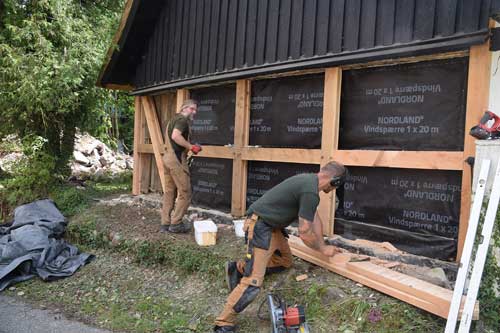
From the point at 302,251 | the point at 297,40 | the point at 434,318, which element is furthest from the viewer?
the point at 297,40

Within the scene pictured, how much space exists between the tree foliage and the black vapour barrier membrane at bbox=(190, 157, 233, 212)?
3012 millimetres

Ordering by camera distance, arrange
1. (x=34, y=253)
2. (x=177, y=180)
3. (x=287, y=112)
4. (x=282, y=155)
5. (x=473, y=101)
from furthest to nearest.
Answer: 1. (x=34, y=253)
2. (x=177, y=180)
3. (x=287, y=112)
4. (x=282, y=155)
5. (x=473, y=101)

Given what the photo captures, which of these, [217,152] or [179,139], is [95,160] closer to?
[217,152]

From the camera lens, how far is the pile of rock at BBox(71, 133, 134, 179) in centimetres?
1299

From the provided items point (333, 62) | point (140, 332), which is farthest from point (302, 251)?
point (333, 62)

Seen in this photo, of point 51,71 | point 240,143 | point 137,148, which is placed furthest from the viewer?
point 137,148

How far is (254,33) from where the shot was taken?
6.31m

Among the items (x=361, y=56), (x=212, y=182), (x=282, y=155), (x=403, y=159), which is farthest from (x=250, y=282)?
(x=212, y=182)

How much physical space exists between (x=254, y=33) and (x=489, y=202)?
417cm

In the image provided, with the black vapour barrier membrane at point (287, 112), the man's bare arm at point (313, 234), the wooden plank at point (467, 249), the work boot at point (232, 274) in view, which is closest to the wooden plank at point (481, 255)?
the wooden plank at point (467, 249)

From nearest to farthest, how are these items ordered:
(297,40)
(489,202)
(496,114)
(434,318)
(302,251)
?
(489,202), (434,318), (496,114), (302,251), (297,40)

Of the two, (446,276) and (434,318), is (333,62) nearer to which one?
(446,276)

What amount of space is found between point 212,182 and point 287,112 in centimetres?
203

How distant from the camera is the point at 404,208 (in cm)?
474
